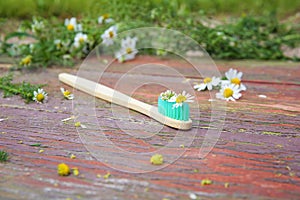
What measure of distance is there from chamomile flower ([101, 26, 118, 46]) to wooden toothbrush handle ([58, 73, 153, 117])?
0.30m

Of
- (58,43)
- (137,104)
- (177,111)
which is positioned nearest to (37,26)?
(58,43)

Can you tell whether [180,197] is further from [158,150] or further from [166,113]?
[166,113]

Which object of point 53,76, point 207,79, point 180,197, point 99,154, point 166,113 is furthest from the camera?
point 53,76

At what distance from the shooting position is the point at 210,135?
2.50 ft

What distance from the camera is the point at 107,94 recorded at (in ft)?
3.09

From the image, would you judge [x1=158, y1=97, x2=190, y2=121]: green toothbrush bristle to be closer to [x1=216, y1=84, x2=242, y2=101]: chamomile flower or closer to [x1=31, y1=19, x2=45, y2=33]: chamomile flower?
[x1=216, y1=84, x2=242, y2=101]: chamomile flower

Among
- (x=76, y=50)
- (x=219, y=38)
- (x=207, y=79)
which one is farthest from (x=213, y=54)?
(x=76, y=50)

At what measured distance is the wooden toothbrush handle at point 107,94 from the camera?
2.86ft

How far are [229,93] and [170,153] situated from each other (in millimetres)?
339

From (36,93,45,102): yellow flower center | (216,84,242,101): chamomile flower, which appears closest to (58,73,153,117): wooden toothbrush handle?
(36,93,45,102): yellow flower center

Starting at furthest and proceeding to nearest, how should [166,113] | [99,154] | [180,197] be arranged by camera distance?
[166,113] → [99,154] → [180,197]

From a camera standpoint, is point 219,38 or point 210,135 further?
point 219,38

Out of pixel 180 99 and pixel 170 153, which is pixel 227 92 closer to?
pixel 180 99

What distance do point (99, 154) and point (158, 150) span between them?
0.34 feet
